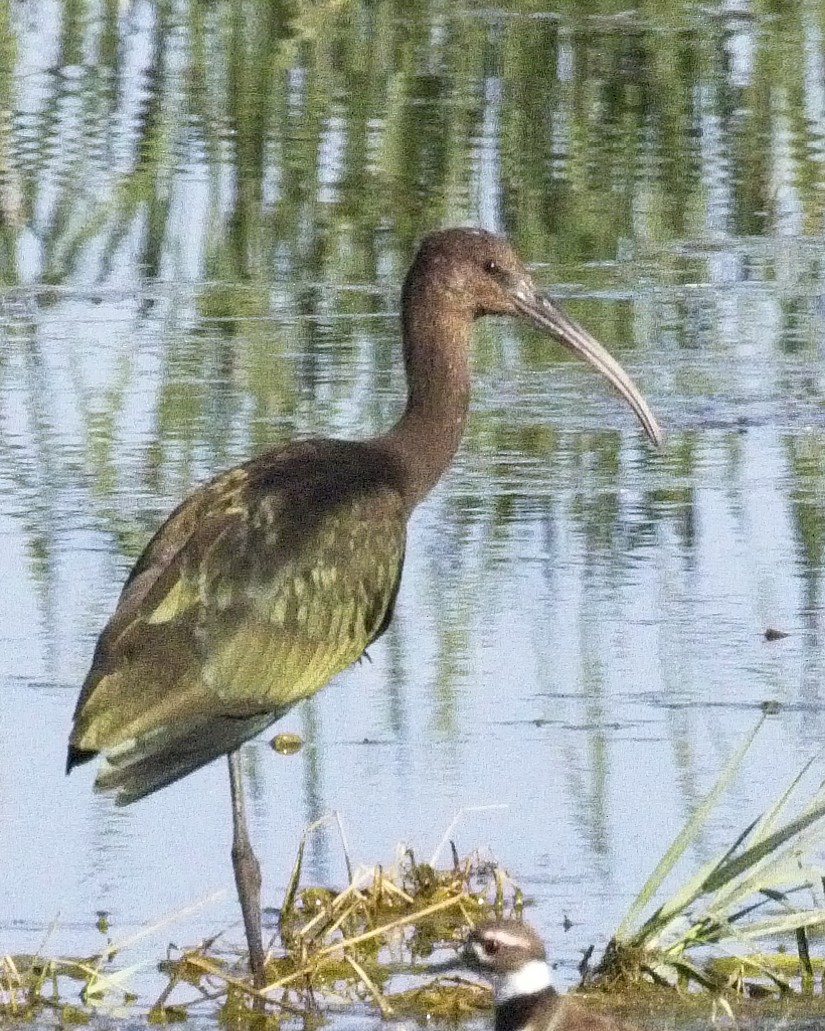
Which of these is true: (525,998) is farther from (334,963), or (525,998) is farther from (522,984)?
(334,963)

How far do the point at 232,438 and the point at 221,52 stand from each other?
731 centimetres

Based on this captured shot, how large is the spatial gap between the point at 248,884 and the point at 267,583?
754mm

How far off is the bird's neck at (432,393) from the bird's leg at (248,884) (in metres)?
1.23

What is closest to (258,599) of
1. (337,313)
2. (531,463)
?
(531,463)

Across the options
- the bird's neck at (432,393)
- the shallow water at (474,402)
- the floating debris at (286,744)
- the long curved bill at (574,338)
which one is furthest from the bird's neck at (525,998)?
the long curved bill at (574,338)

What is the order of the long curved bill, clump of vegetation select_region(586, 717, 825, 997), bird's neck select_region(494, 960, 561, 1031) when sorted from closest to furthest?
bird's neck select_region(494, 960, 561, 1031), clump of vegetation select_region(586, 717, 825, 997), the long curved bill

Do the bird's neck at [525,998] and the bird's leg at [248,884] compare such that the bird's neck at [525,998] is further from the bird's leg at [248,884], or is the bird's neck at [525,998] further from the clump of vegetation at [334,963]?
the bird's leg at [248,884]

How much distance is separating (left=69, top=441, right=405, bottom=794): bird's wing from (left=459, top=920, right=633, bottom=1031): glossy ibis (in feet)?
3.36

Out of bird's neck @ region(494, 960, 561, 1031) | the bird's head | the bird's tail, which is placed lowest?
bird's neck @ region(494, 960, 561, 1031)

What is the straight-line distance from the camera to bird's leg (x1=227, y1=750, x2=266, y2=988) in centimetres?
628

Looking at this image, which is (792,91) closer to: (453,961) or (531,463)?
(531,463)

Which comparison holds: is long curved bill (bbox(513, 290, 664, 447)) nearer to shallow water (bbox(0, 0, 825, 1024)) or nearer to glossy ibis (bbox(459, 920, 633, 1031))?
shallow water (bbox(0, 0, 825, 1024))

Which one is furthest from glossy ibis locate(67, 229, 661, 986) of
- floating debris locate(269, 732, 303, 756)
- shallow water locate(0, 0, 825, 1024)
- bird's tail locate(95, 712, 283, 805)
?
floating debris locate(269, 732, 303, 756)

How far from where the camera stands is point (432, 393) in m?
7.64
